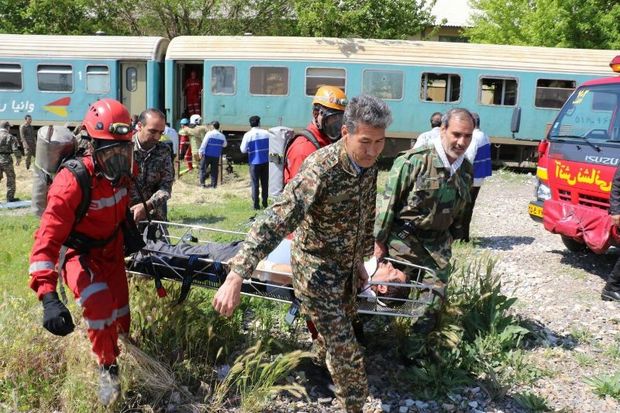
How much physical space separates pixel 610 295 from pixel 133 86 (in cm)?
1416

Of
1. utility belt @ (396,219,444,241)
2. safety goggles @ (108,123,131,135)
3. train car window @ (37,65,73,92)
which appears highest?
train car window @ (37,65,73,92)

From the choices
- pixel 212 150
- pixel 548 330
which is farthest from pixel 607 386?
pixel 212 150

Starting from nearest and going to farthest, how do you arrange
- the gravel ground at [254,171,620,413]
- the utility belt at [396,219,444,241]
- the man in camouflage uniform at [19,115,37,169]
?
the gravel ground at [254,171,620,413] < the utility belt at [396,219,444,241] < the man in camouflage uniform at [19,115,37,169]

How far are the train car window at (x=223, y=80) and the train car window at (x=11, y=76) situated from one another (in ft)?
18.3

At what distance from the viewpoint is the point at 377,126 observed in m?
2.91

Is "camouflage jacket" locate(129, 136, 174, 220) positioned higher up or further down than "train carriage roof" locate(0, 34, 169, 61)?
further down

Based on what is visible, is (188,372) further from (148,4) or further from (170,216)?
(148,4)

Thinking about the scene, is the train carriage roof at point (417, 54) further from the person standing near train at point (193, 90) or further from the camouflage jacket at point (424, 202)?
the camouflage jacket at point (424, 202)

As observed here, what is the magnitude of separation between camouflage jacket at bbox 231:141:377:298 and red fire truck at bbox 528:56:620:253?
3.61 meters

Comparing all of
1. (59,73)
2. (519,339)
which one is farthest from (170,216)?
(59,73)

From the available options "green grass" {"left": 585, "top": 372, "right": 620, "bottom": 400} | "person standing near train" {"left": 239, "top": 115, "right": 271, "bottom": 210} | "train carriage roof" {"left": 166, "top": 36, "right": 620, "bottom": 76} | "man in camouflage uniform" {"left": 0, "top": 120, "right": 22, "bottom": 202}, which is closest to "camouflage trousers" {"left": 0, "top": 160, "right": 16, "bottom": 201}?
"man in camouflage uniform" {"left": 0, "top": 120, "right": 22, "bottom": 202}

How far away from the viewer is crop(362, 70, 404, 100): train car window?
51.1 feet

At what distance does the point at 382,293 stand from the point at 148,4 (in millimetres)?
20217

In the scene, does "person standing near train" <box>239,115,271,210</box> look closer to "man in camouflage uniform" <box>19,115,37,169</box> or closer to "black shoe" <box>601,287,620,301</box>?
"black shoe" <box>601,287,620,301</box>
